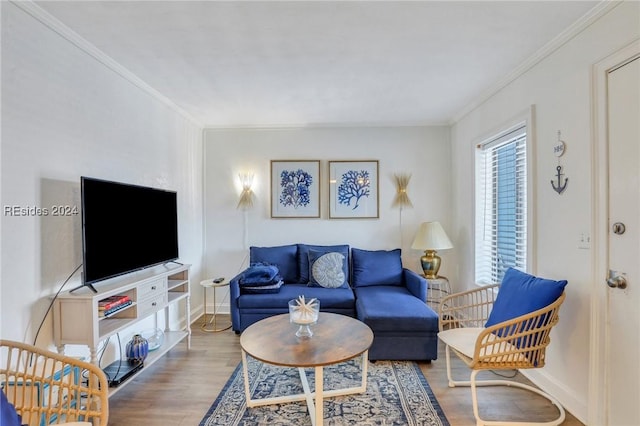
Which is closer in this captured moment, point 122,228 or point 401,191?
point 122,228

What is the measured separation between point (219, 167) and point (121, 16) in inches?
94.5

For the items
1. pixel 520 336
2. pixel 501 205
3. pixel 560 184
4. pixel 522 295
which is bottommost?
pixel 520 336

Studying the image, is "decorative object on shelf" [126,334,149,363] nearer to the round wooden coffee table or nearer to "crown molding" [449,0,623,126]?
the round wooden coffee table

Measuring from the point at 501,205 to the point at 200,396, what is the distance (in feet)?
10.3

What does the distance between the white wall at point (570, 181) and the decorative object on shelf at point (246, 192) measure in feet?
10.0

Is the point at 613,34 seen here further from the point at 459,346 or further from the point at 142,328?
the point at 142,328

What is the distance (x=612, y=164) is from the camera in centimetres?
176

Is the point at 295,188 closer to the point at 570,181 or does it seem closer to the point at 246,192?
the point at 246,192

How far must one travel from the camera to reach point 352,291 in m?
3.49

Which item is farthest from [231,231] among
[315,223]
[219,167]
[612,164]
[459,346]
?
[612,164]

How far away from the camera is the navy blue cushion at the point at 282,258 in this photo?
3807 mm

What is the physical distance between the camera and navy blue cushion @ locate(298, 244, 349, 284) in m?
3.76

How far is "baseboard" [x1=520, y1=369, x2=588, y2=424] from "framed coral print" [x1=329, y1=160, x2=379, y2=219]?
230cm

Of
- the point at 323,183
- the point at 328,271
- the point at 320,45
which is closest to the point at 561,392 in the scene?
the point at 328,271
